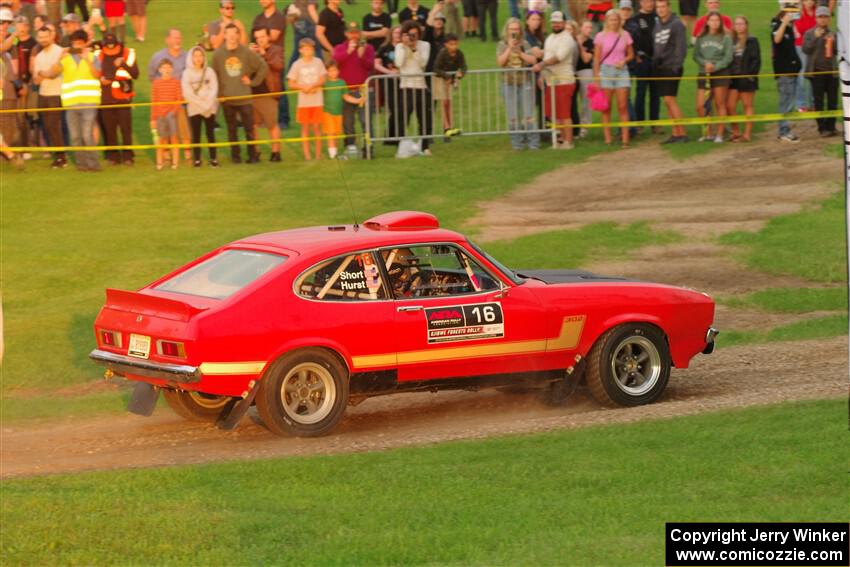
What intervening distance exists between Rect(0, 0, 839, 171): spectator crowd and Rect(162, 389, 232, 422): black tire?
10785 mm

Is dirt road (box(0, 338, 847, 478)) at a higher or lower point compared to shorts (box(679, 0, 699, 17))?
lower

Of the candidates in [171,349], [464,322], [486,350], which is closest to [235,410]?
[171,349]

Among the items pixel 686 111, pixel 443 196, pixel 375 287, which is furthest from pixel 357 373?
pixel 686 111

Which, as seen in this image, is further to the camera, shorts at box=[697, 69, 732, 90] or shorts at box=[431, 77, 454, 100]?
shorts at box=[697, 69, 732, 90]

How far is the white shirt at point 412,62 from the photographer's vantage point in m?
23.0

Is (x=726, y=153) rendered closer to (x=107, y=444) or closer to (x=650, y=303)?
(x=650, y=303)

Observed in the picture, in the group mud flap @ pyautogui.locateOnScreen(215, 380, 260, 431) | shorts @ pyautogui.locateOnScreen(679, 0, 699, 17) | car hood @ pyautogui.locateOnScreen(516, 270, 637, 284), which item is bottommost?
mud flap @ pyautogui.locateOnScreen(215, 380, 260, 431)

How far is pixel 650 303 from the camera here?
38.3ft

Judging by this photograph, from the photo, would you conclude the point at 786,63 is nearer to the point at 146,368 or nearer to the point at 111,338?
the point at 111,338

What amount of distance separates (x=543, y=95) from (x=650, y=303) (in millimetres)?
12152

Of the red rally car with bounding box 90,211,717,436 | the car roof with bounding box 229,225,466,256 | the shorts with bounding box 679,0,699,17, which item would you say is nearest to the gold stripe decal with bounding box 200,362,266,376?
the red rally car with bounding box 90,211,717,436

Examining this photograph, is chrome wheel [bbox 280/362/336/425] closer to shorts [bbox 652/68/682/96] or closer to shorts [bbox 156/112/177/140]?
shorts [bbox 156/112/177/140]

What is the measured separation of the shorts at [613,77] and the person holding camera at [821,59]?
3.03 m

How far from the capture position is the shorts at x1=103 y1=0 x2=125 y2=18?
94.0 feet
